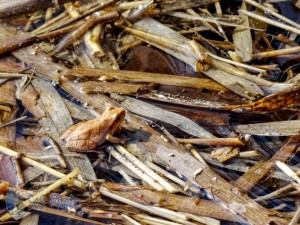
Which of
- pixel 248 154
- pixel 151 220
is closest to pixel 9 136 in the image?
pixel 151 220

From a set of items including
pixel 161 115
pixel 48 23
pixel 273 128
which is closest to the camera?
pixel 273 128

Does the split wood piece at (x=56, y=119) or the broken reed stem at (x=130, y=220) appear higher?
the split wood piece at (x=56, y=119)

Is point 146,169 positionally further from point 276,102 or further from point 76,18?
point 76,18

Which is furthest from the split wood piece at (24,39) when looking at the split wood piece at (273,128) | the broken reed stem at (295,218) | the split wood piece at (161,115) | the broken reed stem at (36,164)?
the broken reed stem at (295,218)

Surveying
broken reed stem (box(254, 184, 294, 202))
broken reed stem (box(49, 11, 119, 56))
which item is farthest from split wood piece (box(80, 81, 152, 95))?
broken reed stem (box(254, 184, 294, 202))

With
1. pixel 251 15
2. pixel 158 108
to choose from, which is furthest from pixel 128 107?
pixel 251 15

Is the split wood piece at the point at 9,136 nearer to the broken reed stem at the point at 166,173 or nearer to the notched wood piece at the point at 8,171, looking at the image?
the notched wood piece at the point at 8,171

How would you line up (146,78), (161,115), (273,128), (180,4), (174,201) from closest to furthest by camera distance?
(174,201) → (273,128) → (161,115) → (146,78) → (180,4)

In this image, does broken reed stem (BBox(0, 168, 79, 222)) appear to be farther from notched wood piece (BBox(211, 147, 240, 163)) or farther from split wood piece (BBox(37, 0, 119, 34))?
split wood piece (BBox(37, 0, 119, 34))
